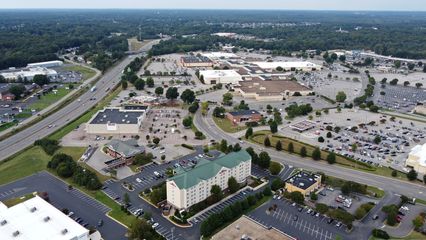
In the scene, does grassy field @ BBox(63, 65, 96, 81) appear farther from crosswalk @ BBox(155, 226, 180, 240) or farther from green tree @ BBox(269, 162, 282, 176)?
crosswalk @ BBox(155, 226, 180, 240)

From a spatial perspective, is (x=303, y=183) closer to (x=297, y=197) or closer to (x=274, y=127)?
(x=297, y=197)

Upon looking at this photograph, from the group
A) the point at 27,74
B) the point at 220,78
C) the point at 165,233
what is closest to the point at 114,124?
the point at 165,233

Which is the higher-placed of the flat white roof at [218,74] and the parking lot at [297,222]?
the parking lot at [297,222]

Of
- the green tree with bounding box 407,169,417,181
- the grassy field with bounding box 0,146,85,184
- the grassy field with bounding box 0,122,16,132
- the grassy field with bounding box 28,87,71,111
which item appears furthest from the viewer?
the grassy field with bounding box 28,87,71,111

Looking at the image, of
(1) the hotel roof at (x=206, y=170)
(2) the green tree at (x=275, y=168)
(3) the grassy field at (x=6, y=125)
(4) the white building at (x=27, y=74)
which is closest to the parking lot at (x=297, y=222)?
(1) the hotel roof at (x=206, y=170)

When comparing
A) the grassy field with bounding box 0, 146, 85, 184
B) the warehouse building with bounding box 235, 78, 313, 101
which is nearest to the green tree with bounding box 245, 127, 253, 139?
the warehouse building with bounding box 235, 78, 313, 101

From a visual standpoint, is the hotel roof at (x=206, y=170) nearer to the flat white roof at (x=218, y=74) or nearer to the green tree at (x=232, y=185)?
the green tree at (x=232, y=185)

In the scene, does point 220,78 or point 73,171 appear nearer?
point 73,171
